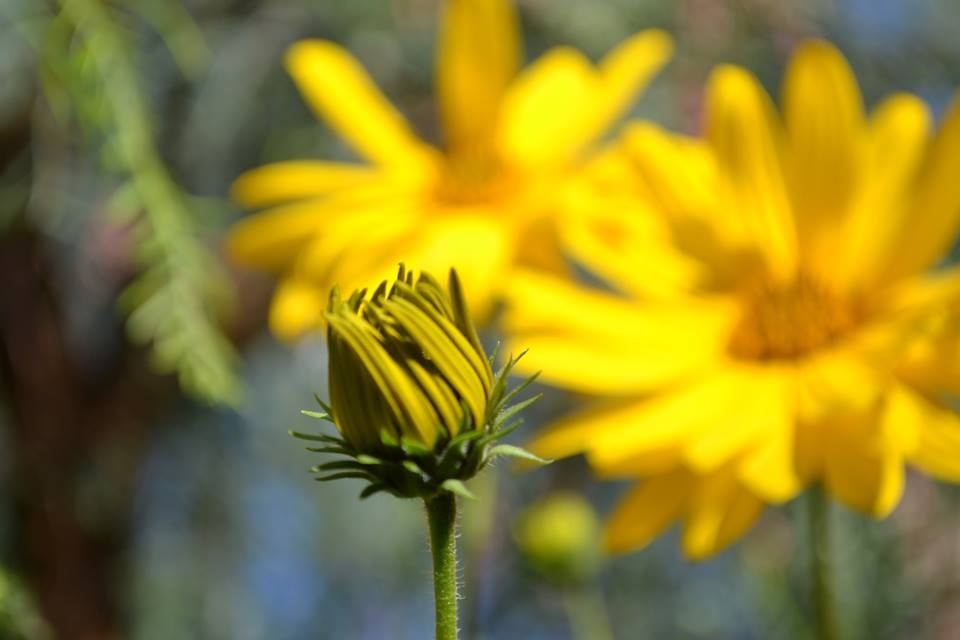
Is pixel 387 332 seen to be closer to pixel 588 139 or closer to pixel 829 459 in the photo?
pixel 829 459

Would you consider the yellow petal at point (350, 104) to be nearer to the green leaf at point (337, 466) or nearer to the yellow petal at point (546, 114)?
the yellow petal at point (546, 114)

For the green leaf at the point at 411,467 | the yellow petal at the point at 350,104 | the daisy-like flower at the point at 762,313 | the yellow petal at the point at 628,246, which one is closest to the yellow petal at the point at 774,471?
the daisy-like flower at the point at 762,313

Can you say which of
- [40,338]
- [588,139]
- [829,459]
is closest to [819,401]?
[829,459]

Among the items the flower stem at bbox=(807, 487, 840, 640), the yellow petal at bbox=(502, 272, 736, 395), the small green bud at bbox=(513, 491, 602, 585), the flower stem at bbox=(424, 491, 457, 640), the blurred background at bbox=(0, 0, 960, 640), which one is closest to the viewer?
the flower stem at bbox=(424, 491, 457, 640)

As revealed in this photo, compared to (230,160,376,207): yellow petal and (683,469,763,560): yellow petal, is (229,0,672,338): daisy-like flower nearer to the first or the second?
(230,160,376,207): yellow petal

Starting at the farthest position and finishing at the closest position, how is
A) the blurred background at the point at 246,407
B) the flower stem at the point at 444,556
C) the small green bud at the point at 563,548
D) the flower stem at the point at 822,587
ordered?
the blurred background at the point at 246,407
the small green bud at the point at 563,548
the flower stem at the point at 822,587
the flower stem at the point at 444,556

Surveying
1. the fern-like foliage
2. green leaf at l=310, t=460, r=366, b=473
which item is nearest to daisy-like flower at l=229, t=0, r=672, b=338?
the fern-like foliage
